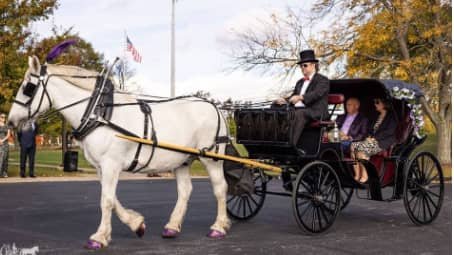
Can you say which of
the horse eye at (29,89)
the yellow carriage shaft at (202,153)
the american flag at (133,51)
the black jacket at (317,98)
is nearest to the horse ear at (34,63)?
the horse eye at (29,89)

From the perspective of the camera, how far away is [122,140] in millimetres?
7617

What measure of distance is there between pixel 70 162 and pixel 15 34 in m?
4.54

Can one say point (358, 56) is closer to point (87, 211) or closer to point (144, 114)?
point (87, 211)

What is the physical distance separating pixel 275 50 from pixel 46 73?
19.4 m

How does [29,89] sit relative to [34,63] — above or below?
below

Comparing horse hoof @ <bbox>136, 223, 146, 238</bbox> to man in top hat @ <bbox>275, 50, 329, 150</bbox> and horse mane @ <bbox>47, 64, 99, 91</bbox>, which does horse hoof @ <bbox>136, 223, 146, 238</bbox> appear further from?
man in top hat @ <bbox>275, 50, 329, 150</bbox>

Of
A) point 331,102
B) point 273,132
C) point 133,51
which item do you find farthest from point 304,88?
point 133,51

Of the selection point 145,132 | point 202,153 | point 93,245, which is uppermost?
point 145,132

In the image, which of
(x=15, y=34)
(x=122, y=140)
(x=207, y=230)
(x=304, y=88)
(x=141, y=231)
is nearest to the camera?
(x=122, y=140)

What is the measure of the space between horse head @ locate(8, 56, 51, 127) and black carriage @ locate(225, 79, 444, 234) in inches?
112

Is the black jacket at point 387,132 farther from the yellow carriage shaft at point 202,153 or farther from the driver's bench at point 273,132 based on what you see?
the yellow carriage shaft at point 202,153

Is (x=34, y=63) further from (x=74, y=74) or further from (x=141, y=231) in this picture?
(x=141, y=231)

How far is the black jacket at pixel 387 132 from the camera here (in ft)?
31.8

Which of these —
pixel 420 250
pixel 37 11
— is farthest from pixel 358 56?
pixel 420 250
